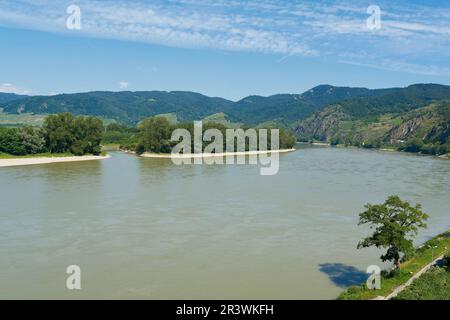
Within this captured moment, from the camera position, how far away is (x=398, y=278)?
70.7 feet

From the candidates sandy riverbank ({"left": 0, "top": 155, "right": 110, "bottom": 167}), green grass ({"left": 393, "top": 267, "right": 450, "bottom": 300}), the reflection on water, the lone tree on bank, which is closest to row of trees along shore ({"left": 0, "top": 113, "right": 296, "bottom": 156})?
sandy riverbank ({"left": 0, "top": 155, "right": 110, "bottom": 167})

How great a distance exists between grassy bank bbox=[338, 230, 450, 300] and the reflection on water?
1689 millimetres

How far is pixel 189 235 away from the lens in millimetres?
32250

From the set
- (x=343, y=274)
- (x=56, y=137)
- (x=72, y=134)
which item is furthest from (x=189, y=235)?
(x=72, y=134)

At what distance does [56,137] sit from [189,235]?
252 ft

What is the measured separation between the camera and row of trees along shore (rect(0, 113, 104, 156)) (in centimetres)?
9369

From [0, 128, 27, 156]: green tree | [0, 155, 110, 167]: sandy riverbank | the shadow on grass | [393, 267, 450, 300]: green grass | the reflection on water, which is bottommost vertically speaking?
the shadow on grass

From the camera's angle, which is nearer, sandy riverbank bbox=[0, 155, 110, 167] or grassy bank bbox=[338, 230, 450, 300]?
grassy bank bbox=[338, 230, 450, 300]

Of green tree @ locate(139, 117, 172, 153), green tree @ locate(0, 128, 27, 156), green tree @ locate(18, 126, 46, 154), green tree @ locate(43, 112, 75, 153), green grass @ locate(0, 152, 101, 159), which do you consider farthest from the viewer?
green tree @ locate(139, 117, 172, 153)

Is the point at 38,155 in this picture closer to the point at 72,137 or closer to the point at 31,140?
the point at 31,140

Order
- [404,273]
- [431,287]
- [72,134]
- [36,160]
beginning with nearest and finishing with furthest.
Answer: [431,287] < [404,273] < [36,160] < [72,134]

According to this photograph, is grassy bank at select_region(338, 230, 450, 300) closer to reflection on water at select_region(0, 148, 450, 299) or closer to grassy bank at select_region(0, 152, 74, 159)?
reflection on water at select_region(0, 148, 450, 299)
